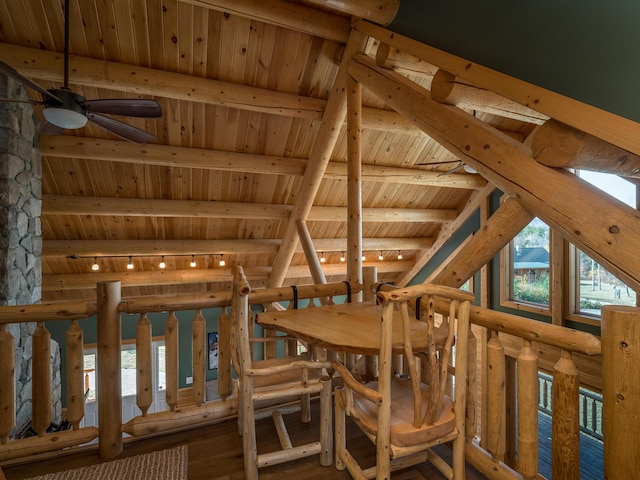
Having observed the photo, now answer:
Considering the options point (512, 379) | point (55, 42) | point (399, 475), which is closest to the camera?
point (399, 475)

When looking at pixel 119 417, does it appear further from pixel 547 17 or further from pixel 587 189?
pixel 547 17

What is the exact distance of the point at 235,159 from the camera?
4.02 metres

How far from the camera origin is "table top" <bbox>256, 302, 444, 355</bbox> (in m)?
1.39

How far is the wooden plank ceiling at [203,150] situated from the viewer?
2.86 m

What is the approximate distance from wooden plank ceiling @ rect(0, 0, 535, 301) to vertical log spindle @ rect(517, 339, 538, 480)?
3060 millimetres

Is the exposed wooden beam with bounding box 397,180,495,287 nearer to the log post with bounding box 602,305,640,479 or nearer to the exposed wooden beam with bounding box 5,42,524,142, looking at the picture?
the exposed wooden beam with bounding box 5,42,524,142

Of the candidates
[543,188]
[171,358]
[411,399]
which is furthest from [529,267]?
[171,358]

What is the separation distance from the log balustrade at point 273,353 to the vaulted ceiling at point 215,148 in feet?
4.11

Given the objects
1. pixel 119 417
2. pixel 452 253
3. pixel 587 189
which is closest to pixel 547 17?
pixel 587 189

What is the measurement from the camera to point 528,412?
126cm

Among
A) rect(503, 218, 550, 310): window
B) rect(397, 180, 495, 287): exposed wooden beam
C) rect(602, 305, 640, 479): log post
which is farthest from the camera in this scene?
rect(397, 180, 495, 287): exposed wooden beam

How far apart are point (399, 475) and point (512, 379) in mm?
2577

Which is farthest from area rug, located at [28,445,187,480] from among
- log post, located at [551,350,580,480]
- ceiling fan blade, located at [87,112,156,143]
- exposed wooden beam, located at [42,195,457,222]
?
exposed wooden beam, located at [42,195,457,222]

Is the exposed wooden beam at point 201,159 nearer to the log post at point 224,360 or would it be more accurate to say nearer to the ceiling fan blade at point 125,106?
the ceiling fan blade at point 125,106
